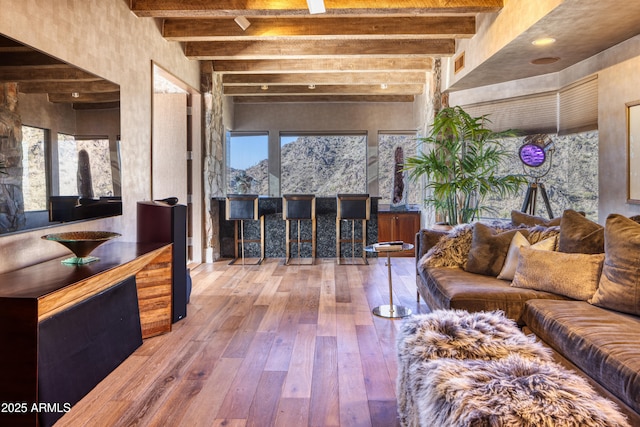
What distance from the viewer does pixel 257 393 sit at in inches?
90.0

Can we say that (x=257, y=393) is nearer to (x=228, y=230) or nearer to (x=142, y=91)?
(x=142, y=91)

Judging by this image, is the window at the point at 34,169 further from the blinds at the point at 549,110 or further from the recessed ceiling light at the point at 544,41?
the blinds at the point at 549,110

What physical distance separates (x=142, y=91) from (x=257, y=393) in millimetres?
3160

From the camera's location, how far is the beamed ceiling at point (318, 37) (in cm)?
386

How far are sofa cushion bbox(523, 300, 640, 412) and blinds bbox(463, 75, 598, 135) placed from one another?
9.05 ft

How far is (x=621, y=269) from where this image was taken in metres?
2.25

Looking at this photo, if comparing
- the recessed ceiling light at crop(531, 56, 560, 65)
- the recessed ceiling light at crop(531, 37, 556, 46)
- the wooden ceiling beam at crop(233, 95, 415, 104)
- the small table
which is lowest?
the small table

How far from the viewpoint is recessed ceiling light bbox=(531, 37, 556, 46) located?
3672mm

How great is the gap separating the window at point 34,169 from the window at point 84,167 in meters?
0.17

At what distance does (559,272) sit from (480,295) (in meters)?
0.47

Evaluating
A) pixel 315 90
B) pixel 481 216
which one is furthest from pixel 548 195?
pixel 315 90

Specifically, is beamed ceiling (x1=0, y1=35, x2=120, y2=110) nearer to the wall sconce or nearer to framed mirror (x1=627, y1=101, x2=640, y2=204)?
the wall sconce

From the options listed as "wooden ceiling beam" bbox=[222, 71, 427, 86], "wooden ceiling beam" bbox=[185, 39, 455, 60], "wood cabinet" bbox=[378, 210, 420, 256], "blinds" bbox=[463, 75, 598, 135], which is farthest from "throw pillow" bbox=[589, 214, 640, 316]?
"wooden ceiling beam" bbox=[222, 71, 427, 86]

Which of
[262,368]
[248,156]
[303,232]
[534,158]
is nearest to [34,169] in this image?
[262,368]
